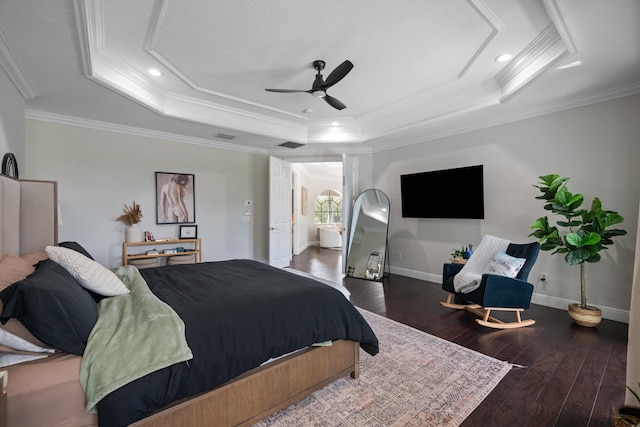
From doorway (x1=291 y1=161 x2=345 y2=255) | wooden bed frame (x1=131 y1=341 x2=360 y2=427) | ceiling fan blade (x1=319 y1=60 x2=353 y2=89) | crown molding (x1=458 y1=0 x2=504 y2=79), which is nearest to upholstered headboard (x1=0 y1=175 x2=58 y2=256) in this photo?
wooden bed frame (x1=131 y1=341 x2=360 y2=427)

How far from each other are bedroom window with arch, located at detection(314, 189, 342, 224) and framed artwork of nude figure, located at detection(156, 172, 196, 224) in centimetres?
562

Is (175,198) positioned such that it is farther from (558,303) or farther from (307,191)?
(558,303)

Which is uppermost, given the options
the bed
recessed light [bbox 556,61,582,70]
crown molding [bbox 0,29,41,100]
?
recessed light [bbox 556,61,582,70]

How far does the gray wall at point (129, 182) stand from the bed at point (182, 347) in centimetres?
183

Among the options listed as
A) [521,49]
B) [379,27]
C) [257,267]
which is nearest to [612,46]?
[521,49]

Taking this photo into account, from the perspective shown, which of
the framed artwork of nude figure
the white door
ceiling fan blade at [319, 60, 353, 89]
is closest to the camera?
ceiling fan blade at [319, 60, 353, 89]

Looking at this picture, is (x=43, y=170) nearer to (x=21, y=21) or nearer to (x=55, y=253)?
(x=21, y=21)

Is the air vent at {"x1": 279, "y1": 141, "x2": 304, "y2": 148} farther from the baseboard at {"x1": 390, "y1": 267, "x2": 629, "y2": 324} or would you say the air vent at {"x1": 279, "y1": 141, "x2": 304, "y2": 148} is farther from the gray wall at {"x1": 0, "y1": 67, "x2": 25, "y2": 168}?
the gray wall at {"x1": 0, "y1": 67, "x2": 25, "y2": 168}

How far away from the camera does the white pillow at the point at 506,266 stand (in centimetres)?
311

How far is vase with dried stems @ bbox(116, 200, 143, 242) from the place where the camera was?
13.9 feet

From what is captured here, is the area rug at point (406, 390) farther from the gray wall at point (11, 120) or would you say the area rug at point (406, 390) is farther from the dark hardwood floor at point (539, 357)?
the gray wall at point (11, 120)

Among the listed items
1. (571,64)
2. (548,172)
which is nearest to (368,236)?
(548,172)

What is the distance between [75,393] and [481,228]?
15.3ft

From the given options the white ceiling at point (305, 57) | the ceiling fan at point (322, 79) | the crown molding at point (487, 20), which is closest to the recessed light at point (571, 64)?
the white ceiling at point (305, 57)
